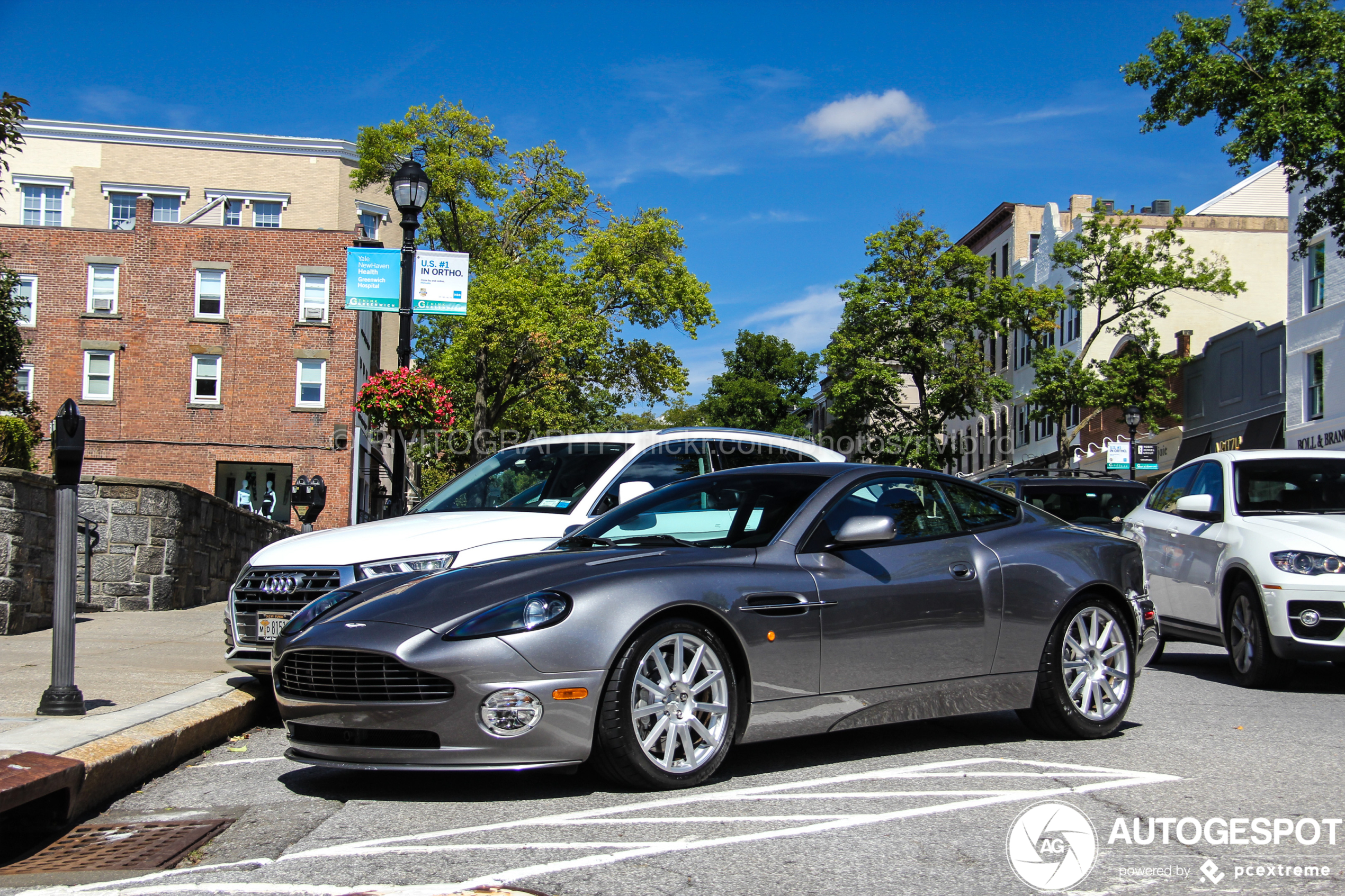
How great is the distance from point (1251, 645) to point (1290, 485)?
57.8 inches

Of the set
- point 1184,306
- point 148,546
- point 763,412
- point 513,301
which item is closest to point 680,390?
point 513,301

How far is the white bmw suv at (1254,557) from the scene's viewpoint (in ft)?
27.1

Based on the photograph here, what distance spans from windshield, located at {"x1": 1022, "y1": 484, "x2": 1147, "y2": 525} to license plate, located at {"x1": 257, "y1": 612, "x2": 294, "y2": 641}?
905 cm

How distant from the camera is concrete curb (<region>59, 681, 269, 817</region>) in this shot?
16.9 ft

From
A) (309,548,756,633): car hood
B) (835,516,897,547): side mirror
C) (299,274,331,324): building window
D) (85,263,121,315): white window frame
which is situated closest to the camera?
(309,548,756,633): car hood

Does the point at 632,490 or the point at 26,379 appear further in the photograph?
the point at 26,379

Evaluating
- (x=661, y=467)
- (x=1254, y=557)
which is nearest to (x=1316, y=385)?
(x=1254, y=557)

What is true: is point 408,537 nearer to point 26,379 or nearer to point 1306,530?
point 1306,530

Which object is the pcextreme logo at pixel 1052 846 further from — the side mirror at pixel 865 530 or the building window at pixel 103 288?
the building window at pixel 103 288

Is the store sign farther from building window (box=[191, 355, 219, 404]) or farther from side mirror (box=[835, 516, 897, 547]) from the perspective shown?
side mirror (box=[835, 516, 897, 547])

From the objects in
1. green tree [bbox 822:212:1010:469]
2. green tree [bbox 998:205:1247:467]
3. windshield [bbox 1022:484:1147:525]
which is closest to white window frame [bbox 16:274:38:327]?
green tree [bbox 822:212:1010:469]

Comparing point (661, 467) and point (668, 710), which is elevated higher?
point (661, 467)

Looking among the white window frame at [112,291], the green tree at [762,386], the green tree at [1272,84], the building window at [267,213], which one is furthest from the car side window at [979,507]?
the green tree at [762,386]

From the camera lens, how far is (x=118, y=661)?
8898 millimetres
